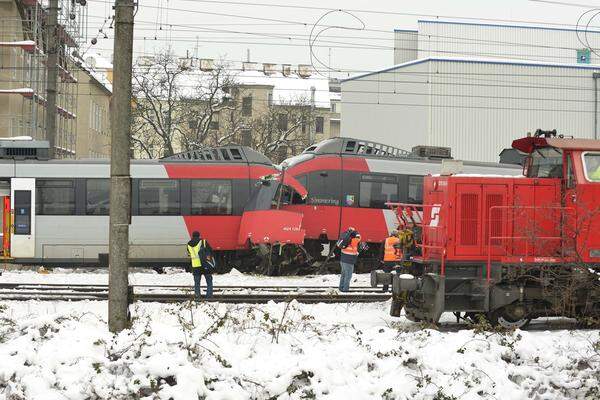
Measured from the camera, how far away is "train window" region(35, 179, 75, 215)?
77.9 ft

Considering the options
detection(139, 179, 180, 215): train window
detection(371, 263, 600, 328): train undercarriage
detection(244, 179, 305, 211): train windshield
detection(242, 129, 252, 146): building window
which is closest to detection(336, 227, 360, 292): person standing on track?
detection(371, 263, 600, 328): train undercarriage

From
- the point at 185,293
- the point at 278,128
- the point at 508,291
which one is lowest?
the point at 185,293

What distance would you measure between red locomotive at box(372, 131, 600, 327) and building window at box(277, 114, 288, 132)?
44580 millimetres

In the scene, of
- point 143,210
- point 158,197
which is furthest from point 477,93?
point 143,210

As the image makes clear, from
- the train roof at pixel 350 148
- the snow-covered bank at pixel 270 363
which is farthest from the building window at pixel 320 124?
the snow-covered bank at pixel 270 363

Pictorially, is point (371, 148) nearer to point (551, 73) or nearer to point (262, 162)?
point (262, 162)

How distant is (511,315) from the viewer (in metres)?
12.8

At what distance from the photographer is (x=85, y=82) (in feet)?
198

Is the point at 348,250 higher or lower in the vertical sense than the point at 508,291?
higher

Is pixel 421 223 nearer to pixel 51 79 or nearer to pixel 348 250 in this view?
pixel 348 250

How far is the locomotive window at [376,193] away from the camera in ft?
85.3

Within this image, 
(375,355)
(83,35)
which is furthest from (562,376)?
(83,35)

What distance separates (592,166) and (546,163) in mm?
873

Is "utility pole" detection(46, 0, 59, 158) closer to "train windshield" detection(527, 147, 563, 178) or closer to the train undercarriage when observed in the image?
the train undercarriage
